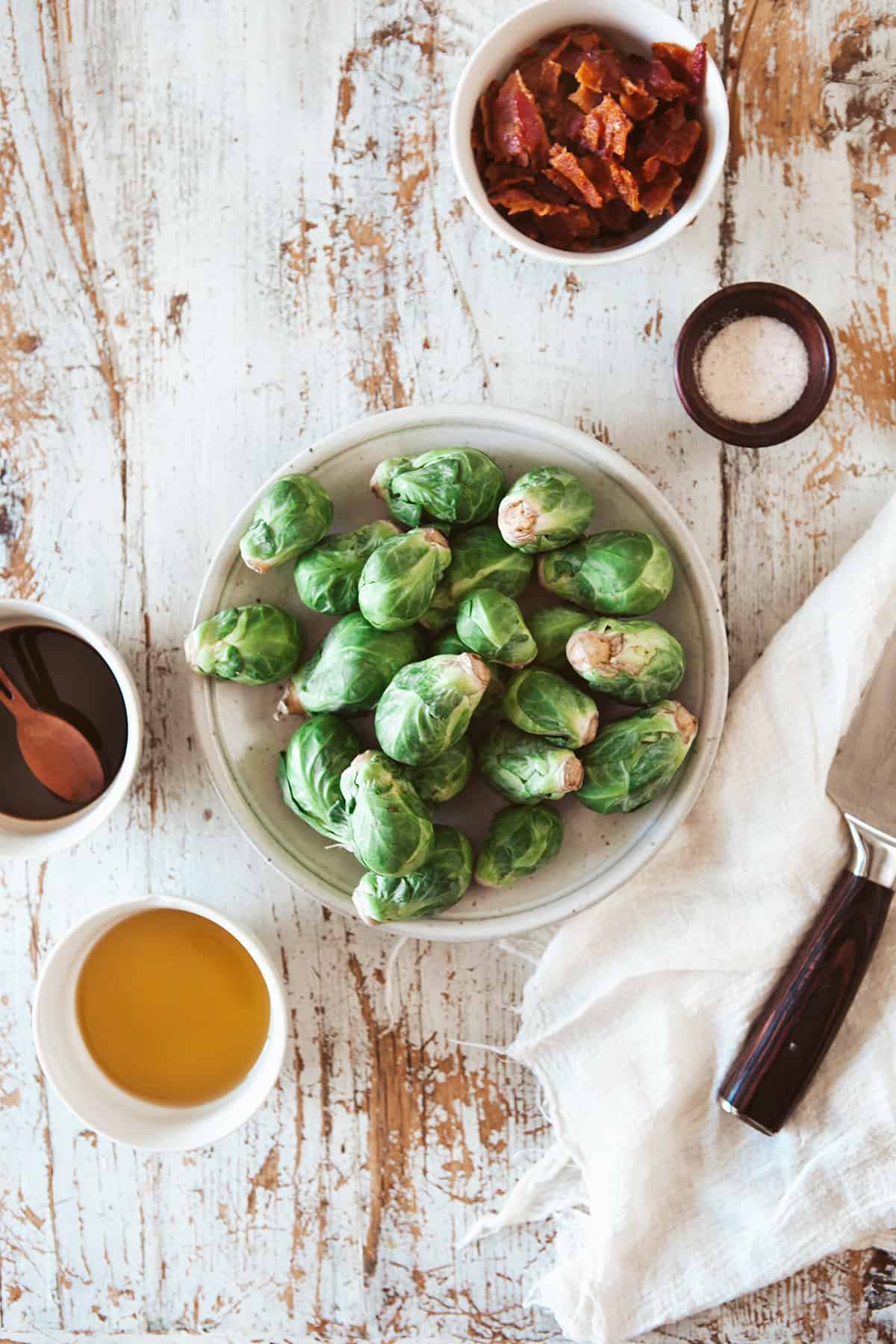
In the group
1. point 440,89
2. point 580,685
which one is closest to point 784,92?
point 440,89

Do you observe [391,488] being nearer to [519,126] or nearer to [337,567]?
[337,567]

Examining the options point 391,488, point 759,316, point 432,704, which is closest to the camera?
point 432,704

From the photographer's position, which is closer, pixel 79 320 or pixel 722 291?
pixel 722 291

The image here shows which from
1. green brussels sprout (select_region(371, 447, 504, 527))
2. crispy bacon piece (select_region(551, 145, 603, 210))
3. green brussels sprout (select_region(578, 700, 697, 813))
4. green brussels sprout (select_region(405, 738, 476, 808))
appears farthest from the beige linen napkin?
crispy bacon piece (select_region(551, 145, 603, 210))

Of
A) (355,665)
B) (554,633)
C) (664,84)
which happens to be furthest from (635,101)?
(355,665)

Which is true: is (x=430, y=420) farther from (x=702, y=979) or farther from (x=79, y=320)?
(x=702, y=979)

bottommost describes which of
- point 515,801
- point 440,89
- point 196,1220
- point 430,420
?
point 196,1220

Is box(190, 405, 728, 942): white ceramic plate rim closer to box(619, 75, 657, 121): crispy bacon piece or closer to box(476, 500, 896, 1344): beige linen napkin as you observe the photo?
box(476, 500, 896, 1344): beige linen napkin
